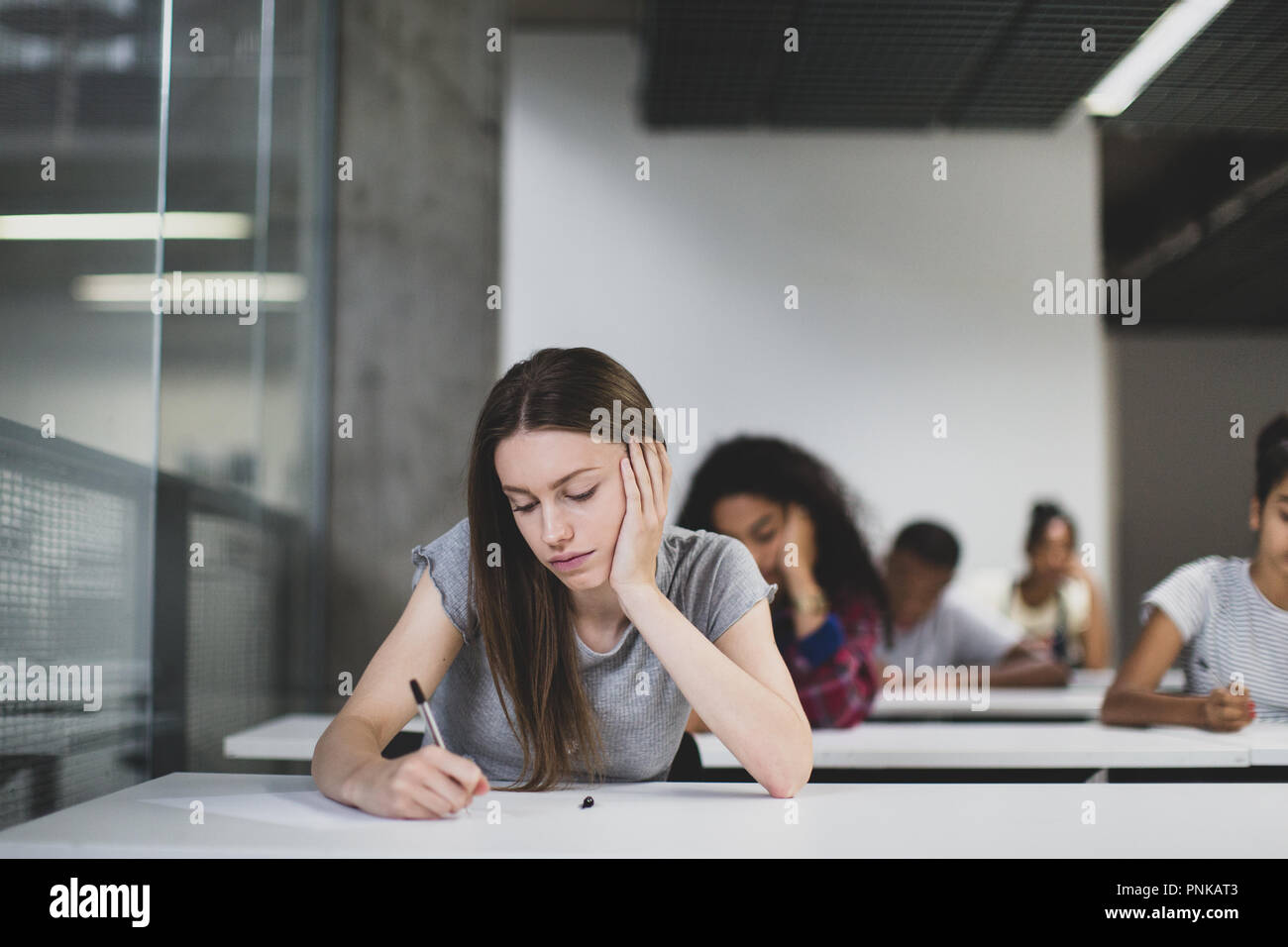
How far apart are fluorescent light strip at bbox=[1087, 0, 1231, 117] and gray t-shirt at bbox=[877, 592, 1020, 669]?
1838 mm

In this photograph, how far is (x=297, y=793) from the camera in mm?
1282

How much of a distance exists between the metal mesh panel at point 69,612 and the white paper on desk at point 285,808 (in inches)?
18.9

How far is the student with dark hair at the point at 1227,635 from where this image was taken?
6.90ft

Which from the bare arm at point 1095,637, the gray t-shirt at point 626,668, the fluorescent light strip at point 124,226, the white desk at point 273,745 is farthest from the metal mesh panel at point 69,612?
the bare arm at point 1095,637

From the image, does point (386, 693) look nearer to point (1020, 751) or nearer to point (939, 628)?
point (1020, 751)

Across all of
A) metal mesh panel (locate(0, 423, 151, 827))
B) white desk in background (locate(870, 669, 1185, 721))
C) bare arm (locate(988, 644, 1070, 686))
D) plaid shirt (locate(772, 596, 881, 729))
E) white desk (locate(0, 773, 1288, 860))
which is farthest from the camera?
bare arm (locate(988, 644, 1070, 686))

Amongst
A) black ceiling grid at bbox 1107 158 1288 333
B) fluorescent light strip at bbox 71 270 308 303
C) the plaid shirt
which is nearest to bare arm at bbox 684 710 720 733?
the plaid shirt

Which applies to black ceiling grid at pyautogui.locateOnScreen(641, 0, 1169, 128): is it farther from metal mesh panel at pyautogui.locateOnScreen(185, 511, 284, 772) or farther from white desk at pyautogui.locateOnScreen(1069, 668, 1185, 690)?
metal mesh panel at pyautogui.locateOnScreen(185, 511, 284, 772)

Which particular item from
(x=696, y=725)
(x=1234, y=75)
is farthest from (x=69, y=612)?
(x=1234, y=75)

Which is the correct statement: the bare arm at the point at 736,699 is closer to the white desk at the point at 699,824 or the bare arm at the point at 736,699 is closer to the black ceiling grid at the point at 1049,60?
the white desk at the point at 699,824

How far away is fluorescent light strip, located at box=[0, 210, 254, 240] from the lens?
159cm

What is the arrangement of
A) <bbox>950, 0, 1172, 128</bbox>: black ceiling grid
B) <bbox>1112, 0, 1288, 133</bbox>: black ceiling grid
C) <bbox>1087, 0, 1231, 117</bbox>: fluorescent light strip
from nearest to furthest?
<bbox>1112, 0, 1288, 133</bbox>: black ceiling grid
<bbox>1087, 0, 1231, 117</bbox>: fluorescent light strip
<bbox>950, 0, 1172, 128</bbox>: black ceiling grid

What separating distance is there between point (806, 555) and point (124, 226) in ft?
5.37
